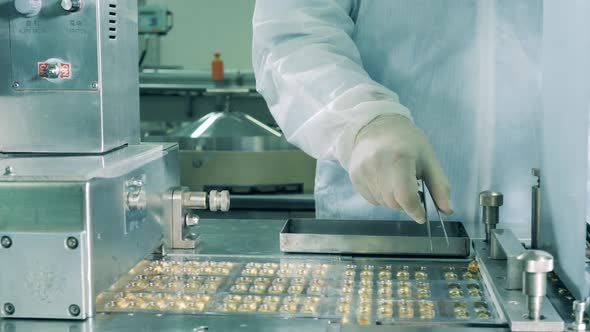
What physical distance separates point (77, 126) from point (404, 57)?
0.73 m

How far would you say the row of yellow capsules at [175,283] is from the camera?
1.01 m

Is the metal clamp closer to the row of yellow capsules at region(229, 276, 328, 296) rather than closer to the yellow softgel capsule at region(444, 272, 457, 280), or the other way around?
the row of yellow capsules at region(229, 276, 328, 296)

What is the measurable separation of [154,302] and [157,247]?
25cm

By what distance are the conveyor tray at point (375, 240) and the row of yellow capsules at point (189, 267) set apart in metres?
0.12

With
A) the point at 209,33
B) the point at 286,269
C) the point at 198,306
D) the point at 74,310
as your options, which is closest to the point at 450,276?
the point at 286,269

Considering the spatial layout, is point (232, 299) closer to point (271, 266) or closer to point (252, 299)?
point (252, 299)

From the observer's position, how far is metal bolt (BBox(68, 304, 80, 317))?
91 cm

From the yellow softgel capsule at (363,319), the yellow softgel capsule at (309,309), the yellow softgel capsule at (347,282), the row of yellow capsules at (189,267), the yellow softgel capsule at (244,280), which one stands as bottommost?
the yellow softgel capsule at (363,319)

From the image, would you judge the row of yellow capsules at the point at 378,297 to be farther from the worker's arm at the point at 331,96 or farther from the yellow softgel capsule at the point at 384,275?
the worker's arm at the point at 331,96

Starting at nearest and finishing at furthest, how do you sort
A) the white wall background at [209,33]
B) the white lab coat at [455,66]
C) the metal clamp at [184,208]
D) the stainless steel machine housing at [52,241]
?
1. the stainless steel machine housing at [52,241]
2. the metal clamp at [184,208]
3. the white lab coat at [455,66]
4. the white wall background at [209,33]

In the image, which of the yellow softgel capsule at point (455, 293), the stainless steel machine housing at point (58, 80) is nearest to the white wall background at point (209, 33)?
the stainless steel machine housing at point (58, 80)

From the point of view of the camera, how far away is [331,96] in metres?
1.32

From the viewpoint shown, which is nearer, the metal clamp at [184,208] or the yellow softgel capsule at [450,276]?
the yellow softgel capsule at [450,276]

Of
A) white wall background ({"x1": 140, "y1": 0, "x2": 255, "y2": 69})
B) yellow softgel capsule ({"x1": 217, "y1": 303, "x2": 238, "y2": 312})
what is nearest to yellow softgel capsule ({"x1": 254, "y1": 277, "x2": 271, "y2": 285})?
yellow softgel capsule ({"x1": 217, "y1": 303, "x2": 238, "y2": 312})
